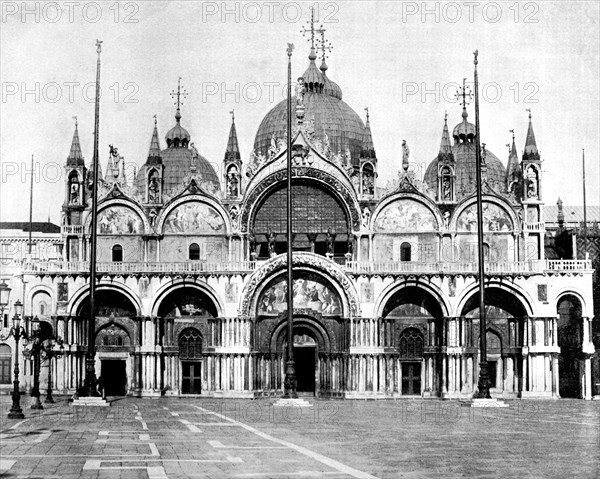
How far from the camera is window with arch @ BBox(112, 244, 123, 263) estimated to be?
6462 cm

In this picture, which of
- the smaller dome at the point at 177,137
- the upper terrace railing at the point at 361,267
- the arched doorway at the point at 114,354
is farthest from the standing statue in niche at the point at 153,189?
the smaller dome at the point at 177,137

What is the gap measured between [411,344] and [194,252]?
13.9 metres

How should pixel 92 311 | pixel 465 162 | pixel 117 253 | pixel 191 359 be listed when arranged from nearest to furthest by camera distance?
1. pixel 92 311
2. pixel 191 359
3. pixel 117 253
4. pixel 465 162

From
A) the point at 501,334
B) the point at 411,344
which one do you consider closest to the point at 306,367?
the point at 411,344

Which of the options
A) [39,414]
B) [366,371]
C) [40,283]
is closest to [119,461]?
[39,414]

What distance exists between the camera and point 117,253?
212 feet

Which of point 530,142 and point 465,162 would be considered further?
point 465,162

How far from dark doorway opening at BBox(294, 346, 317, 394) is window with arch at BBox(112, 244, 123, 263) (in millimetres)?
11891

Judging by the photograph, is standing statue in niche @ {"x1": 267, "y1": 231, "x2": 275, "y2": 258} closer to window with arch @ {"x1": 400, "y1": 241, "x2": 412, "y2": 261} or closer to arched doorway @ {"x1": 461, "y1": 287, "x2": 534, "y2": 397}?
window with arch @ {"x1": 400, "y1": 241, "x2": 412, "y2": 261}

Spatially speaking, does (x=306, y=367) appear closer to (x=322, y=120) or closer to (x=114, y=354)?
(x=114, y=354)

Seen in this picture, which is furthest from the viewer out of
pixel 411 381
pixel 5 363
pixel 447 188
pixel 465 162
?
pixel 465 162

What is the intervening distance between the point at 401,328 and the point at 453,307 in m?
3.43

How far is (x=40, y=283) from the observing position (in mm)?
63844

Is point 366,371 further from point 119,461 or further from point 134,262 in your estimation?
point 119,461
